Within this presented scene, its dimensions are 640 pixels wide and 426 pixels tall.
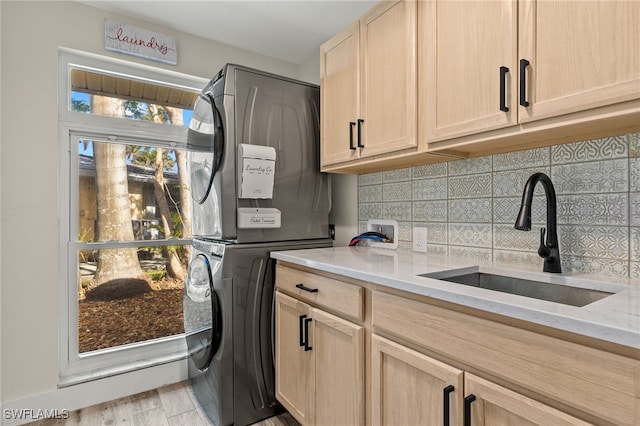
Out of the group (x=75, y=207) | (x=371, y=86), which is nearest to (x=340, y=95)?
(x=371, y=86)

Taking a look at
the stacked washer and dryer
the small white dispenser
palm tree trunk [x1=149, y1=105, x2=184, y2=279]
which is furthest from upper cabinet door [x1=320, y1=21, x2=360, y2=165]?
palm tree trunk [x1=149, y1=105, x2=184, y2=279]

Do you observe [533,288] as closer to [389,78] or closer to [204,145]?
[389,78]

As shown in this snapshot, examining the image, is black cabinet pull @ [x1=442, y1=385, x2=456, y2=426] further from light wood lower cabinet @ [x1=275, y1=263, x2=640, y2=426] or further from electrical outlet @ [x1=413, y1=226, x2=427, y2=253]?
electrical outlet @ [x1=413, y1=226, x2=427, y2=253]

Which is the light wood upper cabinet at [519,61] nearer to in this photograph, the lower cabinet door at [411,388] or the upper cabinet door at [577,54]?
the upper cabinet door at [577,54]

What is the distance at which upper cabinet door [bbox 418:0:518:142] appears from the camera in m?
1.10

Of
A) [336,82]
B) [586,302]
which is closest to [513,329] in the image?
[586,302]

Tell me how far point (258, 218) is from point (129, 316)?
1.23m

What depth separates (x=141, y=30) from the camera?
7.02 feet

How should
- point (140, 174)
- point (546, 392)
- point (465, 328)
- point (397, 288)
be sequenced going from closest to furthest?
point (546, 392) < point (465, 328) < point (397, 288) < point (140, 174)

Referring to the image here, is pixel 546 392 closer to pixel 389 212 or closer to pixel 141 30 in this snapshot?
pixel 389 212

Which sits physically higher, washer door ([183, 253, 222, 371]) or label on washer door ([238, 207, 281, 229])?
label on washer door ([238, 207, 281, 229])

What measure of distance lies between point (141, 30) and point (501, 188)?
2321 mm

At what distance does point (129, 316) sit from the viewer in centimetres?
224

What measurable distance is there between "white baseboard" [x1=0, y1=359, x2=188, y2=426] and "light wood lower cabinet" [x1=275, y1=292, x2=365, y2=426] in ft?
3.04
